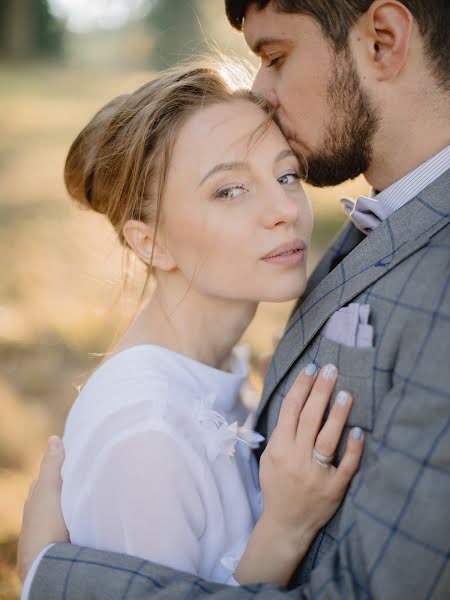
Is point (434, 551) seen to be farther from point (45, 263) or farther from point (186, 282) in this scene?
point (45, 263)

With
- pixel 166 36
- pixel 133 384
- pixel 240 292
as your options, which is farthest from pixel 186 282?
pixel 166 36

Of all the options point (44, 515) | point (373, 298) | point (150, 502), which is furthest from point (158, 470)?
point (373, 298)

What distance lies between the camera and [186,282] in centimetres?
233

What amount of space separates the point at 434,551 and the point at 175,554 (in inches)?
Result: 26.6

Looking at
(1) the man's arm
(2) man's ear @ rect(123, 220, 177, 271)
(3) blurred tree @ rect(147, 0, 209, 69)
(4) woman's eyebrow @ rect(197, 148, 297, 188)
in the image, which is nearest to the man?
(1) the man's arm

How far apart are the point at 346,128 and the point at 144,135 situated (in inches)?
24.8

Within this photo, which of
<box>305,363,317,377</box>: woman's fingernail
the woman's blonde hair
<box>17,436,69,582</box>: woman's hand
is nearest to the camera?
<box>305,363,317,377</box>: woman's fingernail

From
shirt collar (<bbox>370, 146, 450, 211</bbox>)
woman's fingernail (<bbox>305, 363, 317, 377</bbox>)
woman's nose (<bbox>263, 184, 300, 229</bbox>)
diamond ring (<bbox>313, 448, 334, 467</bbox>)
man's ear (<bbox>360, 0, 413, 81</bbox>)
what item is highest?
man's ear (<bbox>360, 0, 413, 81</bbox>)

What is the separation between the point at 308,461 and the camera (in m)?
1.78

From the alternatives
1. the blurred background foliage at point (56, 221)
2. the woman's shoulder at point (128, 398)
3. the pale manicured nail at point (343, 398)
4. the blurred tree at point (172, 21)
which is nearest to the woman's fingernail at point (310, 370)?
the pale manicured nail at point (343, 398)

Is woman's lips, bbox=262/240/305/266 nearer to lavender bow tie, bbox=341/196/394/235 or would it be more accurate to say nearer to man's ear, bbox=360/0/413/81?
lavender bow tie, bbox=341/196/394/235

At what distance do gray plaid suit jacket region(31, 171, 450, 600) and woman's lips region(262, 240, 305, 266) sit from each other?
0.17 m

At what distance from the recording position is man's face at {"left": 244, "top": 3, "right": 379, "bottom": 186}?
2078 millimetres

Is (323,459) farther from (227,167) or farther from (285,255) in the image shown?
(227,167)
